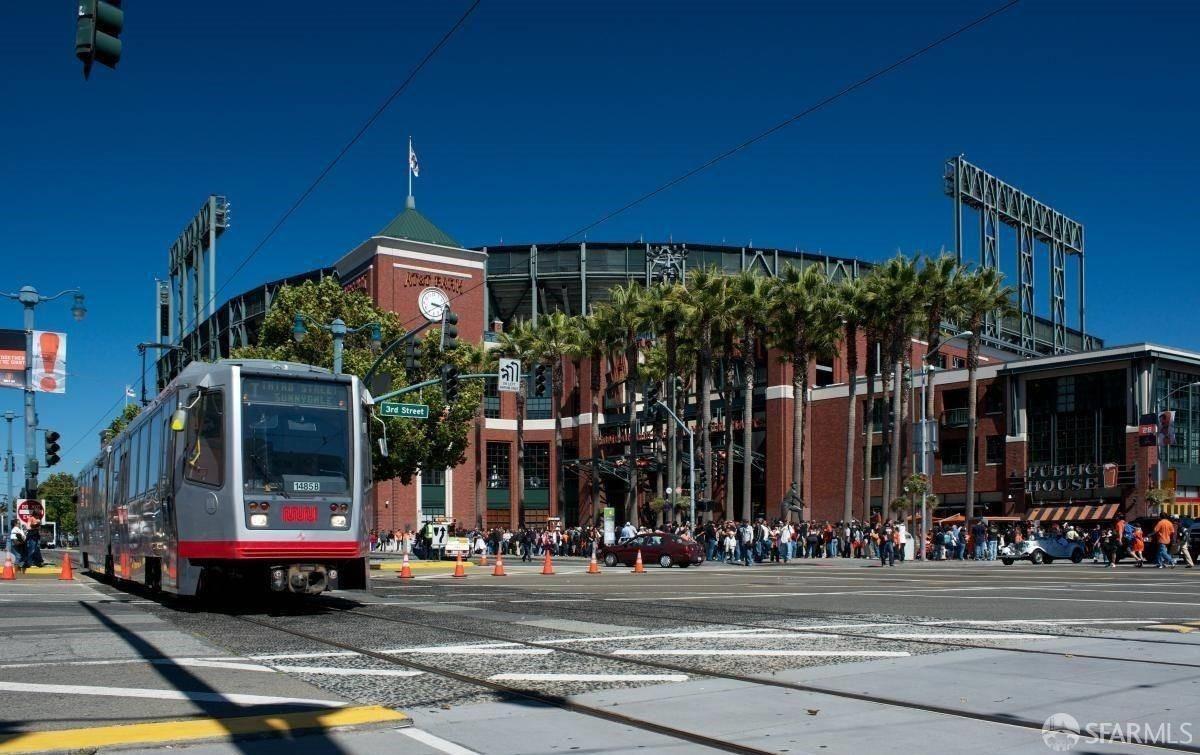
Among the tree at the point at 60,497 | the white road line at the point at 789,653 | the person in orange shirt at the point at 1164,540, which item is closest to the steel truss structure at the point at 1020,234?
the person in orange shirt at the point at 1164,540

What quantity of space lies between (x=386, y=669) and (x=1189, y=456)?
59.6 metres

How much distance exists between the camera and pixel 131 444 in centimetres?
2177

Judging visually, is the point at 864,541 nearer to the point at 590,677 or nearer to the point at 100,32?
the point at 590,677

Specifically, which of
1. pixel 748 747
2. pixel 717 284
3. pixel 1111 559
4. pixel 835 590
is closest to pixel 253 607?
pixel 835 590

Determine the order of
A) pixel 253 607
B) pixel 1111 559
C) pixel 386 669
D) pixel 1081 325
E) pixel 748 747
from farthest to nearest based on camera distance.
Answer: pixel 1081 325 < pixel 1111 559 < pixel 253 607 < pixel 386 669 < pixel 748 747

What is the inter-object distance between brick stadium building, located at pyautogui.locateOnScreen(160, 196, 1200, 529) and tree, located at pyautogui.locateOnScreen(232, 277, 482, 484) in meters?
13.6

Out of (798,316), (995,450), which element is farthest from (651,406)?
(995,450)

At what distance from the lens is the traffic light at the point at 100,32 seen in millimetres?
9398

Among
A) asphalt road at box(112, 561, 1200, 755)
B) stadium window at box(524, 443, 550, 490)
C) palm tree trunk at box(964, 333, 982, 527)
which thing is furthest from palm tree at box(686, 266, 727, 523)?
asphalt road at box(112, 561, 1200, 755)

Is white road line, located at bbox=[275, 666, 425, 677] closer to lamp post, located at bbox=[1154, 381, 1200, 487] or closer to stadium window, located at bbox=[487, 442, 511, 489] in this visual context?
lamp post, located at bbox=[1154, 381, 1200, 487]

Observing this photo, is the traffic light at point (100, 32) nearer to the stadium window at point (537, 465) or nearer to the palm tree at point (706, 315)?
the palm tree at point (706, 315)

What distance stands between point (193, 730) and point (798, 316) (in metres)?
47.7

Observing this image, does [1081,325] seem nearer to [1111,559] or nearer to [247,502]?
[1111,559]

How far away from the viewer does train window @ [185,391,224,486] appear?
52.0ft
